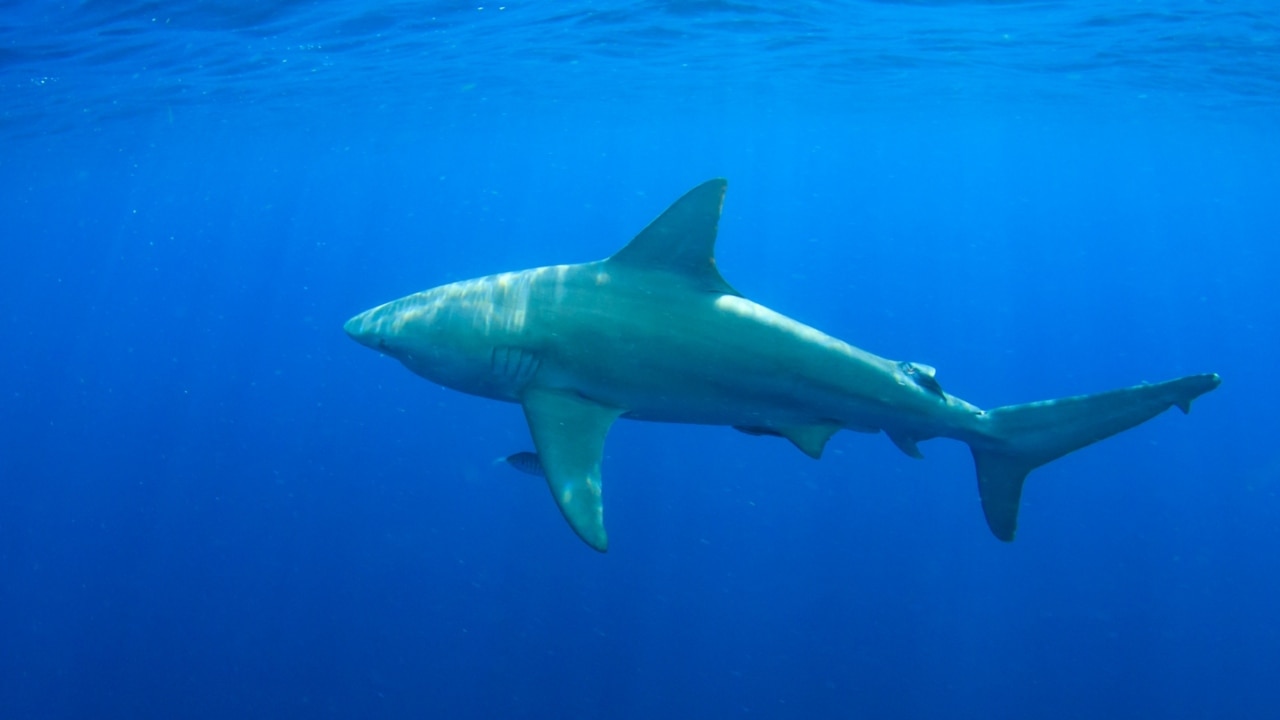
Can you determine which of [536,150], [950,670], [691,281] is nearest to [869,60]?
[950,670]

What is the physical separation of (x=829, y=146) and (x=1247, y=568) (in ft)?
163


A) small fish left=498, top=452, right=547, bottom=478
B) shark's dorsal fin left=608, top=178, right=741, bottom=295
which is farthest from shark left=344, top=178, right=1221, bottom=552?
small fish left=498, top=452, right=547, bottom=478

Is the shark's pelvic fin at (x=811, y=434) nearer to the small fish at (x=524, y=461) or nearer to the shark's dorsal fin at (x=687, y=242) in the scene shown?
the shark's dorsal fin at (x=687, y=242)

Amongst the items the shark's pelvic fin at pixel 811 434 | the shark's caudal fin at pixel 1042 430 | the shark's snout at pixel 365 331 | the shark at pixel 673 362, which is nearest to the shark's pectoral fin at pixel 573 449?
the shark at pixel 673 362

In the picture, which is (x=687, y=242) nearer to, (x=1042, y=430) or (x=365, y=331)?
(x=365, y=331)

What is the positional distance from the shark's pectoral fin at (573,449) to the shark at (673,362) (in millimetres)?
11

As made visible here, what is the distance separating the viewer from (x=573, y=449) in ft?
17.9

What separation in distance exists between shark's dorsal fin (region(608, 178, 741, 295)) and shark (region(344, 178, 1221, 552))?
0.01 metres

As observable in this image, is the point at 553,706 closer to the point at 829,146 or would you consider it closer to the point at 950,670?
the point at 950,670

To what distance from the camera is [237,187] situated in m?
72.7

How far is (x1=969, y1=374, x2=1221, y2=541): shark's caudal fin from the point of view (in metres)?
5.62

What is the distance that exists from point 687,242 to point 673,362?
843mm

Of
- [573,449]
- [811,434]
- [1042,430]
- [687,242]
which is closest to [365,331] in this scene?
[573,449]

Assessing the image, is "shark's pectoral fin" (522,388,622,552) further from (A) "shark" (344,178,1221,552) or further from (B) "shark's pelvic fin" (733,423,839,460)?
(B) "shark's pelvic fin" (733,423,839,460)
